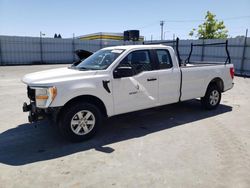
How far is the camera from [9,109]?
673 centimetres

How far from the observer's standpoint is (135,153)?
3.98m

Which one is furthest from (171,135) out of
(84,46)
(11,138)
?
(84,46)

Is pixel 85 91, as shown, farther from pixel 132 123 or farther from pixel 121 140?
pixel 132 123

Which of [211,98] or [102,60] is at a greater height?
[102,60]

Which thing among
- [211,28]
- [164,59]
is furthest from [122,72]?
[211,28]

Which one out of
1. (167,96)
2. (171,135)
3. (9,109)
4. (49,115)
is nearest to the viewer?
(49,115)

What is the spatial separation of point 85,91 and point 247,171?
116 inches

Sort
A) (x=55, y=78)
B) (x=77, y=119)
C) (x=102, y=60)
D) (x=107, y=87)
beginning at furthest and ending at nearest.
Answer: (x=102, y=60), (x=107, y=87), (x=77, y=119), (x=55, y=78)

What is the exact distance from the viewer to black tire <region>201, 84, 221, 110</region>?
6.60 metres

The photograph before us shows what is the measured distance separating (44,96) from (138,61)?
2187 mm

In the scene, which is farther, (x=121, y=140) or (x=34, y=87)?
(x=121, y=140)

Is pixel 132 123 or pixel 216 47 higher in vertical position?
pixel 216 47

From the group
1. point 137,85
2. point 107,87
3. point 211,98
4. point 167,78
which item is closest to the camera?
point 107,87

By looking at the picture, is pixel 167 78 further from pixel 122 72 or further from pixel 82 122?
pixel 82 122
